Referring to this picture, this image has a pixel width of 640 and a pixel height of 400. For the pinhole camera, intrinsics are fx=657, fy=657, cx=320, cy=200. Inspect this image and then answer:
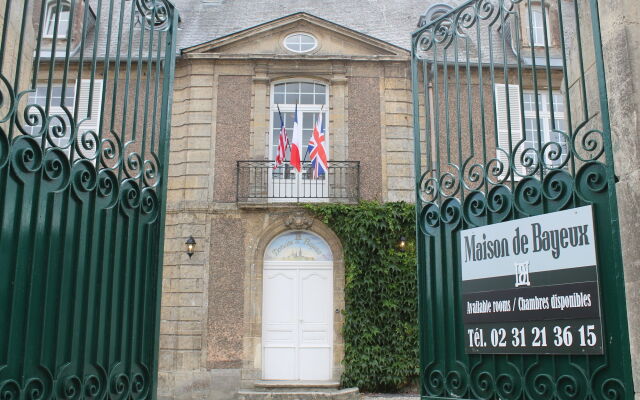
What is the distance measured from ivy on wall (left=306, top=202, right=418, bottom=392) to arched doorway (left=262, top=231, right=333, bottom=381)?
16.2 inches

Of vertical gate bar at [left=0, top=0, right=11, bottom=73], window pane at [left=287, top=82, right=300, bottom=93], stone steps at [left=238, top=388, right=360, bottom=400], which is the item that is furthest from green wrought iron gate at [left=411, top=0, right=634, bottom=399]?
window pane at [left=287, top=82, right=300, bottom=93]

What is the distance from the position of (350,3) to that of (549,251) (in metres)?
11.5

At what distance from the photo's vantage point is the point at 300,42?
1184 cm

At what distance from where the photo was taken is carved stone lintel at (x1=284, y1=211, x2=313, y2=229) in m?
10.9

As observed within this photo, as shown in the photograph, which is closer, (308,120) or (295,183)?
(295,183)

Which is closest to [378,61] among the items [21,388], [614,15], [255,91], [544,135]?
[255,91]

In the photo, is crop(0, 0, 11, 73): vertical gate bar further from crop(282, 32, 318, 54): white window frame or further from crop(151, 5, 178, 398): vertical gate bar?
crop(282, 32, 318, 54): white window frame

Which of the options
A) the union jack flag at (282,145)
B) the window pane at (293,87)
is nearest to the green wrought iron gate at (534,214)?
Result: the union jack flag at (282,145)

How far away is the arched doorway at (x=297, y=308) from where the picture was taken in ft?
34.8

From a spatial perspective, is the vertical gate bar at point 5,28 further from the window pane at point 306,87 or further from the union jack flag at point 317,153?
A: the window pane at point 306,87

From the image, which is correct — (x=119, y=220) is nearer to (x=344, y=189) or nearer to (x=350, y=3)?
(x=344, y=189)

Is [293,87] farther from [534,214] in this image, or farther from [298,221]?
[534,214]

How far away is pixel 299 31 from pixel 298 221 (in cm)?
350

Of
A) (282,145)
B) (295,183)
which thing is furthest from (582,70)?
(295,183)
